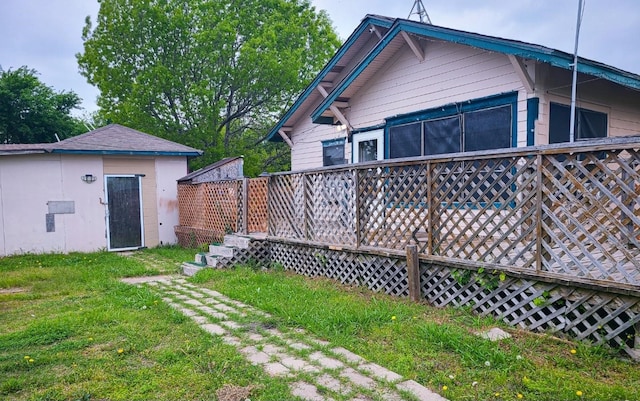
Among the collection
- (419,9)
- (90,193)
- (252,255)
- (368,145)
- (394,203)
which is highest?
(419,9)

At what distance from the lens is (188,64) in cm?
1634

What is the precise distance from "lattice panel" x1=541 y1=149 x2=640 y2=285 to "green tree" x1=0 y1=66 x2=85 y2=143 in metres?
22.8

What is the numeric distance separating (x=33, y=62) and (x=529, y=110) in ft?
82.3

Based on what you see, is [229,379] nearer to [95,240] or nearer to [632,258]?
[632,258]

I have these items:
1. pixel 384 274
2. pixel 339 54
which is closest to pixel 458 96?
pixel 384 274

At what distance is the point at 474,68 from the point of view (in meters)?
6.12

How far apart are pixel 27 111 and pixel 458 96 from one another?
21175 millimetres

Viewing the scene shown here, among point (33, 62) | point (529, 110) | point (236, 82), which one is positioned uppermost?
point (33, 62)

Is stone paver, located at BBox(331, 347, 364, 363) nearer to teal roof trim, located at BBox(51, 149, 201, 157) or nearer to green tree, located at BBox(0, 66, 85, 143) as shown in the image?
teal roof trim, located at BBox(51, 149, 201, 157)

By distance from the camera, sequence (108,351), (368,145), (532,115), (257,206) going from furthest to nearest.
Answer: (368,145) → (257,206) → (532,115) → (108,351)

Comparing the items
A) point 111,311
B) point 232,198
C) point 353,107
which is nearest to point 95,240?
point 232,198

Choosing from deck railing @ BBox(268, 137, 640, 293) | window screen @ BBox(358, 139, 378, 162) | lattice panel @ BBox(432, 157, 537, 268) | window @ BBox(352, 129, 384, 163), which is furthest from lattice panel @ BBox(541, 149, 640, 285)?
window screen @ BBox(358, 139, 378, 162)

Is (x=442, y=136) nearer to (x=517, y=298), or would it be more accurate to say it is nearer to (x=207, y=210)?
(x=517, y=298)

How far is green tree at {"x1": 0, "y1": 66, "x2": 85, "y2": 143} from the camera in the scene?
19.2 metres
